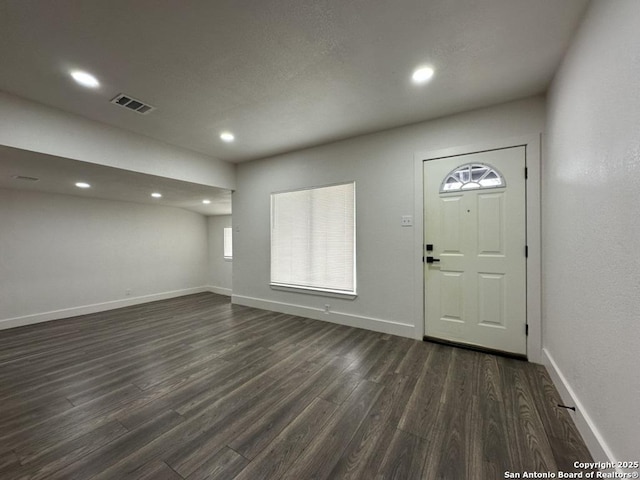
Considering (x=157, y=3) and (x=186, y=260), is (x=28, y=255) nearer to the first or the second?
(x=186, y=260)

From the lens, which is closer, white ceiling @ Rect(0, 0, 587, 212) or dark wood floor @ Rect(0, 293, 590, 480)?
dark wood floor @ Rect(0, 293, 590, 480)

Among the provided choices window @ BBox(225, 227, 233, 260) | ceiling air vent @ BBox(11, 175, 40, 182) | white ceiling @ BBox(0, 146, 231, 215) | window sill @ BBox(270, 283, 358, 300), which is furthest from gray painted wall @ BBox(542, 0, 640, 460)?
window @ BBox(225, 227, 233, 260)

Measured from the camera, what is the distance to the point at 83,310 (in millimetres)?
4703

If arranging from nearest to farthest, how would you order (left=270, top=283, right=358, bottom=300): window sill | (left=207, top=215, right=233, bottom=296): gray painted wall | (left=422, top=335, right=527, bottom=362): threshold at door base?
(left=422, top=335, right=527, bottom=362): threshold at door base
(left=270, top=283, right=358, bottom=300): window sill
(left=207, top=215, right=233, bottom=296): gray painted wall

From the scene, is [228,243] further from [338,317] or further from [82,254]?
[338,317]

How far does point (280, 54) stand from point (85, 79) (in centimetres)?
179

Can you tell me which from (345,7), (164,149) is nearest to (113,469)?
(345,7)

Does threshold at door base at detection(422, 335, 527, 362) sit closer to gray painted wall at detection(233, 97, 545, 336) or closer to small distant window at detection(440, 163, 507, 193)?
gray painted wall at detection(233, 97, 545, 336)

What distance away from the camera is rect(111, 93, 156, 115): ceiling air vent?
2.53 meters

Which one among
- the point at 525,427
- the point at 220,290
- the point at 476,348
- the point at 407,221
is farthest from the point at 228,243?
the point at 525,427

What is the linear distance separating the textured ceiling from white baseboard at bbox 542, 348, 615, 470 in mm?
2571

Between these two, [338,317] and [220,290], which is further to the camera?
[220,290]

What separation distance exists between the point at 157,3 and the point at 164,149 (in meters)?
2.48

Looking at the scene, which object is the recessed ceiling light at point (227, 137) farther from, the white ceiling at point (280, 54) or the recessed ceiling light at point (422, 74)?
the recessed ceiling light at point (422, 74)
